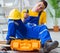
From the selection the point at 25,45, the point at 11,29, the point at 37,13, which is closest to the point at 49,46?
the point at 25,45

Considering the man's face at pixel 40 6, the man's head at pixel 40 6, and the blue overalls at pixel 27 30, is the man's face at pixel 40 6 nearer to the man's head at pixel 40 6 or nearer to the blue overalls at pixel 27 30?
the man's head at pixel 40 6

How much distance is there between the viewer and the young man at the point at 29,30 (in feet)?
9.06

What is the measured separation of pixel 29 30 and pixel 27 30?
27 millimetres

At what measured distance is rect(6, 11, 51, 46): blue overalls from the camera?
2853mm

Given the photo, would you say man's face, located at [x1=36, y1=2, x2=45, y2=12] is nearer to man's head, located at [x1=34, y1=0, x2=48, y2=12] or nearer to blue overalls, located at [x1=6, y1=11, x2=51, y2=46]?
man's head, located at [x1=34, y1=0, x2=48, y2=12]

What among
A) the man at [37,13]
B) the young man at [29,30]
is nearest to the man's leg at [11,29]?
the young man at [29,30]

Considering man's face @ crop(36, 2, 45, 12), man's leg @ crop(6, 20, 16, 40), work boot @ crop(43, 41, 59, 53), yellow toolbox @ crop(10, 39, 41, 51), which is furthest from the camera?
man's face @ crop(36, 2, 45, 12)

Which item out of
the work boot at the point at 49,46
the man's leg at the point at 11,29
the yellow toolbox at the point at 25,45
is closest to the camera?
the work boot at the point at 49,46

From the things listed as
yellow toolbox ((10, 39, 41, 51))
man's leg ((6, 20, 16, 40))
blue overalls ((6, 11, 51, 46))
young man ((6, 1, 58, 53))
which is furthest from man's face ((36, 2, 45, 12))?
yellow toolbox ((10, 39, 41, 51))

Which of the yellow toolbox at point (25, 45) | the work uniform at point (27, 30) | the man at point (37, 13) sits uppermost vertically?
the man at point (37, 13)

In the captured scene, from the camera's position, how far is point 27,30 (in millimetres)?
3115

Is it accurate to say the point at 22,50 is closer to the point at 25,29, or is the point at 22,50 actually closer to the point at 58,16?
the point at 25,29

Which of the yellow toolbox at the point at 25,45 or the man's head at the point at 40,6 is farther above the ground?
the man's head at the point at 40,6

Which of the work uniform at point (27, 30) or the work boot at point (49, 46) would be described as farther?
the work uniform at point (27, 30)
